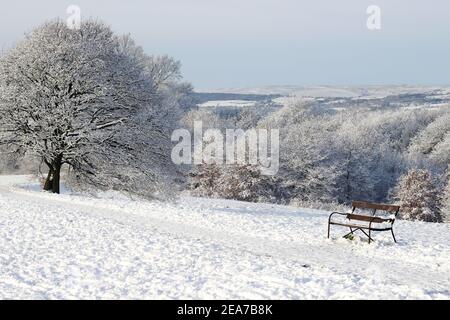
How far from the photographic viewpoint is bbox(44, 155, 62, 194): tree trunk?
1120 inches

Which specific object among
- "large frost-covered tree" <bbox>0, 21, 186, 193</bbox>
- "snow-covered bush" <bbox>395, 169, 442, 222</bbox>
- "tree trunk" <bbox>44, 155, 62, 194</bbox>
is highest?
"large frost-covered tree" <bbox>0, 21, 186, 193</bbox>

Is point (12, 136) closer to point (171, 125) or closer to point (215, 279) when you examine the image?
point (171, 125)

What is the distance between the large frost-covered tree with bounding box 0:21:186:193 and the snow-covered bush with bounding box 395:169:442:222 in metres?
26.8

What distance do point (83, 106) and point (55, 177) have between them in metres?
4.71

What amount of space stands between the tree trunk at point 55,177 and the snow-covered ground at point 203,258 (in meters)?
8.81

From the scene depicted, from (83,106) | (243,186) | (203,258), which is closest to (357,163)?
(243,186)

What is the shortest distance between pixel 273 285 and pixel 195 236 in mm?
6296

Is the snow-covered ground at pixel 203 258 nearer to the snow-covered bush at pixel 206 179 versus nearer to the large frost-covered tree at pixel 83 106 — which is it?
the large frost-covered tree at pixel 83 106

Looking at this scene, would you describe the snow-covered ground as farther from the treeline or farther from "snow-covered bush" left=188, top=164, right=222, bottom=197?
"snow-covered bush" left=188, top=164, right=222, bottom=197

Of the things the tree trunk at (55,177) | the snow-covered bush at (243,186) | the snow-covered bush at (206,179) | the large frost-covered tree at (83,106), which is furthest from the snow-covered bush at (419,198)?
the tree trunk at (55,177)

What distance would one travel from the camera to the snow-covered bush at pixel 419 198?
47.2 metres

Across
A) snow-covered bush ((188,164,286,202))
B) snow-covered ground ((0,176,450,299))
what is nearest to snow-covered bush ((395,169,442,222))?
snow-covered bush ((188,164,286,202))

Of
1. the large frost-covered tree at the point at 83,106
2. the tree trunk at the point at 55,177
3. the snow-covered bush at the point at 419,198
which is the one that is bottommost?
the snow-covered bush at the point at 419,198

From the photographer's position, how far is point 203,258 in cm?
1165
